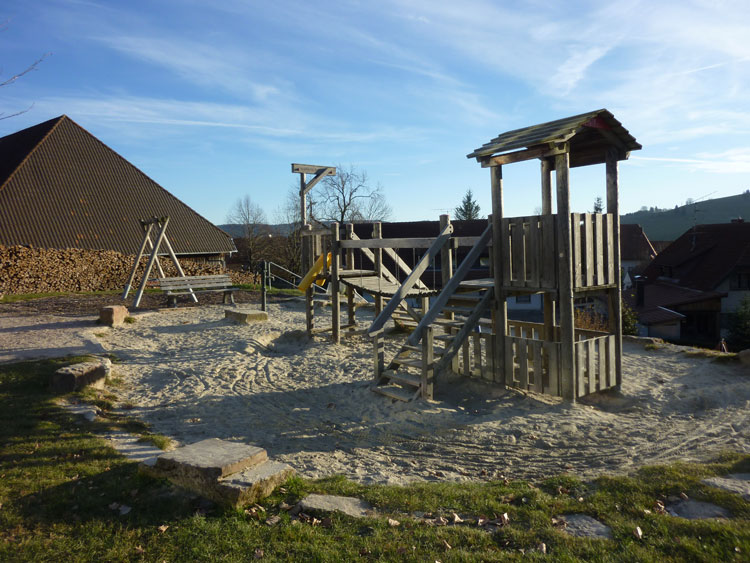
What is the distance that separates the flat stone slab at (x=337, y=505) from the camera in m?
3.96

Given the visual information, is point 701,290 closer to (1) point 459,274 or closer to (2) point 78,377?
(1) point 459,274

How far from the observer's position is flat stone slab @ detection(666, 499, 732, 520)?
12.5 ft

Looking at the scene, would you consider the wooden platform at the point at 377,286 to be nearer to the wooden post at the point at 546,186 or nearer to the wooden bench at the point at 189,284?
the wooden post at the point at 546,186

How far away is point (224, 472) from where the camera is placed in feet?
13.6

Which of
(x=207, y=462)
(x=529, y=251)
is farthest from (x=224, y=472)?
(x=529, y=251)

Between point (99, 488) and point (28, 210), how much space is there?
71.3 feet

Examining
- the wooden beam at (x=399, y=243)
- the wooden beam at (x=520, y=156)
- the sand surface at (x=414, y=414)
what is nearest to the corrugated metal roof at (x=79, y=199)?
the sand surface at (x=414, y=414)

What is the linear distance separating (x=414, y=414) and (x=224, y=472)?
3.05 m

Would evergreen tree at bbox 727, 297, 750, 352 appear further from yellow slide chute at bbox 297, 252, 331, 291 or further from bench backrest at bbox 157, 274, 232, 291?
bench backrest at bbox 157, 274, 232, 291

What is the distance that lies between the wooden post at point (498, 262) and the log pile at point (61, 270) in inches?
669

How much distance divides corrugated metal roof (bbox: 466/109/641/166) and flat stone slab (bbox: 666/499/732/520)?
446 centimetres

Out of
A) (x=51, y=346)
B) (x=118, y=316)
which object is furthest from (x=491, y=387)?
(x=118, y=316)

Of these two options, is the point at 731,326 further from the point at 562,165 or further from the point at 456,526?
the point at 456,526

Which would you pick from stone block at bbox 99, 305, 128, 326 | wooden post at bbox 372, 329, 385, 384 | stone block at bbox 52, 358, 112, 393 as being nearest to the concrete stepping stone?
stone block at bbox 52, 358, 112, 393
